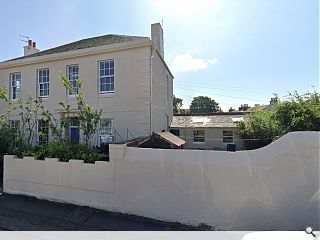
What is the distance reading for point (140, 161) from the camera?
6566 mm

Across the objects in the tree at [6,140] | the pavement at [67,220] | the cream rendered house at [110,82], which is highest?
the cream rendered house at [110,82]

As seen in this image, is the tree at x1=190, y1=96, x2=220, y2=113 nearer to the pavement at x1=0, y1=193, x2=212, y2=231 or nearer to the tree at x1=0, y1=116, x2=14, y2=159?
the tree at x1=0, y1=116, x2=14, y2=159

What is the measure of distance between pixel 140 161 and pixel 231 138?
1815 centimetres

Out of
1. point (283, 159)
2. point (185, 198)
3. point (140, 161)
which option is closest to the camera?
point (283, 159)

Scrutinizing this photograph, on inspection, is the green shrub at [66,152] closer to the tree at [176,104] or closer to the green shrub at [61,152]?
the green shrub at [61,152]

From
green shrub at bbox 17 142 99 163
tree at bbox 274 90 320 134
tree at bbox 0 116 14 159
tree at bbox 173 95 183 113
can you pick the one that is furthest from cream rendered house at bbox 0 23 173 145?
tree at bbox 173 95 183 113

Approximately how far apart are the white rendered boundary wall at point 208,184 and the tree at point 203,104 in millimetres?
64424

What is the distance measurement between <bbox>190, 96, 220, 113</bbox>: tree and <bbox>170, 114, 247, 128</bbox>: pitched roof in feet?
147

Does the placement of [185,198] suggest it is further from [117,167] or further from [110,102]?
[110,102]

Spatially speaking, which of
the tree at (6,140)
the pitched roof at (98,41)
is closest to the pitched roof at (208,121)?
the pitched roof at (98,41)

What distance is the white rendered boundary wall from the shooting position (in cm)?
509

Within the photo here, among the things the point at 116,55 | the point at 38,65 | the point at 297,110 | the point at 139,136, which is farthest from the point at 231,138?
the point at 38,65

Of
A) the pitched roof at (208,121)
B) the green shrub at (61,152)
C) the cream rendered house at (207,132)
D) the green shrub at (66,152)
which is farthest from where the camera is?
the pitched roof at (208,121)

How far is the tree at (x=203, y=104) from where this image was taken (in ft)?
232
